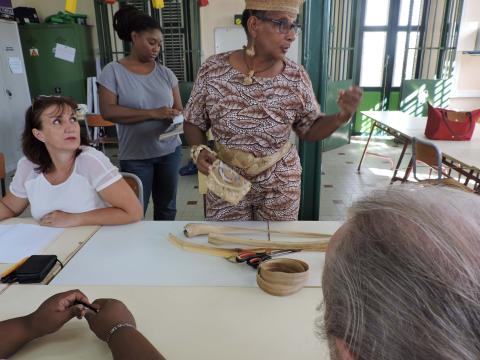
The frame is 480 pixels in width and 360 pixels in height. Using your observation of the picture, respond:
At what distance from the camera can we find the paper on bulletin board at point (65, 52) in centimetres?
586

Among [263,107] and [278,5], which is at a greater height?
[278,5]

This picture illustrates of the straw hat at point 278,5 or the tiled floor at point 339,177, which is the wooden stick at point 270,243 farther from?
the tiled floor at point 339,177

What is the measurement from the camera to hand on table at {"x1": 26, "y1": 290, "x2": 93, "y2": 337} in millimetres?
903

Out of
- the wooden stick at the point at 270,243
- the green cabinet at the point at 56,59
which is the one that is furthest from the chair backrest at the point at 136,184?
the green cabinet at the point at 56,59

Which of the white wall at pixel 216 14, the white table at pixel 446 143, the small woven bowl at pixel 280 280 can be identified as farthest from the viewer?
the white wall at pixel 216 14

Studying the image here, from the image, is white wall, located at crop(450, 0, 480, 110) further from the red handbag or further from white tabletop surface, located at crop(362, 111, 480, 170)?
the red handbag

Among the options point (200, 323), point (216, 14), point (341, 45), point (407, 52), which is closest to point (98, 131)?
point (216, 14)

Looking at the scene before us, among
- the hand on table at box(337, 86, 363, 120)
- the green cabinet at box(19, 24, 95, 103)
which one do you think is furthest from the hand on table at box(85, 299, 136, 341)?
the green cabinet at box(19, 24, 95, 103)

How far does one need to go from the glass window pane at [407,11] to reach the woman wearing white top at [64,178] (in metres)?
6.79

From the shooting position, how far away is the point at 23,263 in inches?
47.3

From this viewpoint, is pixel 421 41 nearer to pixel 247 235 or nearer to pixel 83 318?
pixel 247 235

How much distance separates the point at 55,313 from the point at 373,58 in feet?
24.1

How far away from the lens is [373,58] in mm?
7141

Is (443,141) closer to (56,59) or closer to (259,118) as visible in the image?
(259,118)
